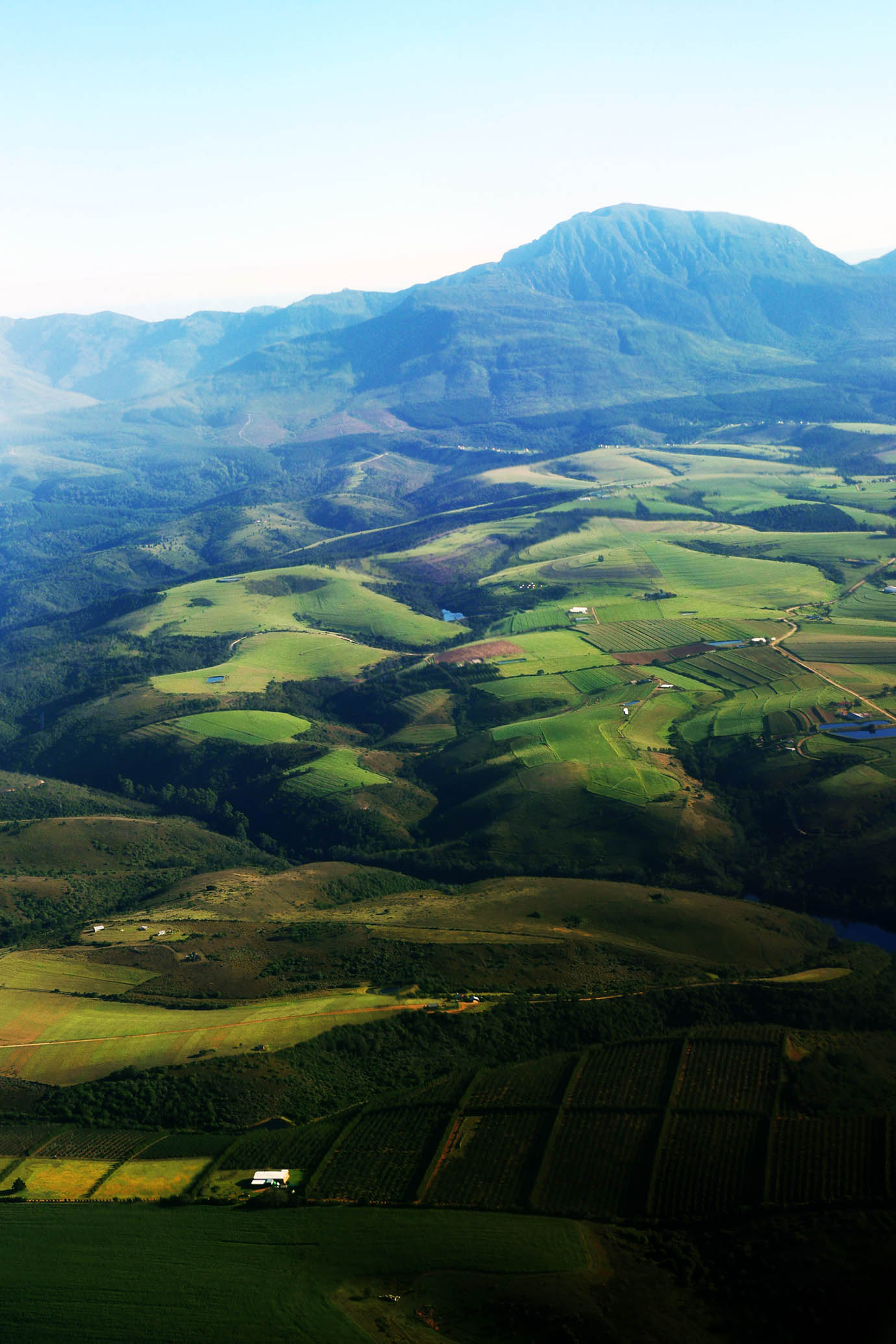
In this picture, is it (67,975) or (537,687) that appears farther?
(537,687)

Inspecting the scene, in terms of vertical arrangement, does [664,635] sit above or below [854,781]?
above

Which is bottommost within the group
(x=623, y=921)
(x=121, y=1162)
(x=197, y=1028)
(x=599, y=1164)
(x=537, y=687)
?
(x=623, y=921)

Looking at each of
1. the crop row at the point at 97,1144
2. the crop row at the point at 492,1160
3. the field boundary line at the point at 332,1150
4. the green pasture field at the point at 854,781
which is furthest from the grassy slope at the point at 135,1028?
the green pasture field at the point at 854,781

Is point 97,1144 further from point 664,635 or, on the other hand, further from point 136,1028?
point 664,635

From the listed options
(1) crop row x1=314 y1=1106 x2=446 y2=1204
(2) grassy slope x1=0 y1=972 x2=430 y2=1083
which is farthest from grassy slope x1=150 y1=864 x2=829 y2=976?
(1) crop row x1=314 y1=1106 x2=446 y2=1204

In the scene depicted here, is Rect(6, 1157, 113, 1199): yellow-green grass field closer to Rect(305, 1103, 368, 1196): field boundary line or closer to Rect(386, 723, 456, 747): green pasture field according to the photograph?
Rect(305, 1103, 368, 1196): field boundary line

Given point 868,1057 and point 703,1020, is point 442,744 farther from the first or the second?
point 868,1057

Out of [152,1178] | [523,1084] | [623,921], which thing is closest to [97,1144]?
[152,1178]
